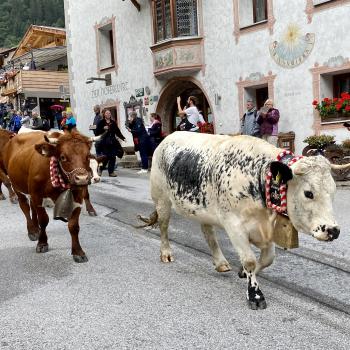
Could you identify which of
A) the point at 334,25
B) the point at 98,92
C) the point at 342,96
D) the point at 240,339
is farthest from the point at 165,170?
the point at 98,92

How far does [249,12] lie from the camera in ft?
51.9

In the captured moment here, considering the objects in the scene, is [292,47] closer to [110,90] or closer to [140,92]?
[140,92]

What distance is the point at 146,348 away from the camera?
333 cm

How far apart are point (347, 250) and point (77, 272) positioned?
2.90 metres

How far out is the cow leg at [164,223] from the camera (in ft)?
17.5

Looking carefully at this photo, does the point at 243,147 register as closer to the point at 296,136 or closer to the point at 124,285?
the point at 124,285

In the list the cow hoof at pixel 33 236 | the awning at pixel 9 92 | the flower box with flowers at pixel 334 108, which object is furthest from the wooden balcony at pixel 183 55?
the awning at pixel 9 92

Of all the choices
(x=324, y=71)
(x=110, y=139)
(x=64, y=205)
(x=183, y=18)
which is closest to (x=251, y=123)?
(x=324, y=71)

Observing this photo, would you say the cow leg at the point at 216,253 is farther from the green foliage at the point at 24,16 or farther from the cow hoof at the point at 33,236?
the green foliage at the point at 24,16

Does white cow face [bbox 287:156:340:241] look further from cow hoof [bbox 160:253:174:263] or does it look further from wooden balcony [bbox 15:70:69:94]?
wooden balcony [bbox 15:70:69:94]

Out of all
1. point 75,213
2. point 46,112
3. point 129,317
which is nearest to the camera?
point 129,317

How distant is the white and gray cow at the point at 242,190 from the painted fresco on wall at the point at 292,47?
994cm

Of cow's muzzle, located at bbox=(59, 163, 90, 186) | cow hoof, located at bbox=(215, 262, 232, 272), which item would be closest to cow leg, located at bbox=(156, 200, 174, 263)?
cow hoof, located at bbox=(215, 262, 232, 272)

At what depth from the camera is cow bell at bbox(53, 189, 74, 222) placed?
555 cm
